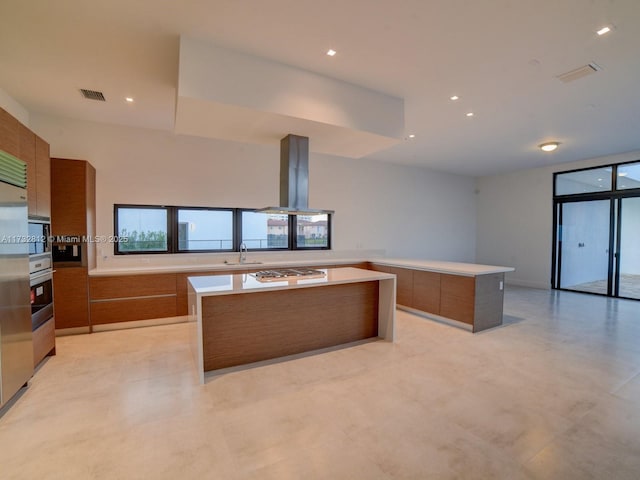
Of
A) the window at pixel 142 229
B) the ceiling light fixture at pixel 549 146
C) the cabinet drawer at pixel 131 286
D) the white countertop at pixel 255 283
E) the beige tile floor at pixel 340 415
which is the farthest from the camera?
the ceiling light fixture at pixel 549 146

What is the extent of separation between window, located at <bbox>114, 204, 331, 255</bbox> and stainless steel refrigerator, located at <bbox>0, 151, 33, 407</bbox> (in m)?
2.04

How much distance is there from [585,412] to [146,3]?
4.42 metres

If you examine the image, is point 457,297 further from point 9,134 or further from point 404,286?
point 9,134

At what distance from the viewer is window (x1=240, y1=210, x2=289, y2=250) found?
5371 mm

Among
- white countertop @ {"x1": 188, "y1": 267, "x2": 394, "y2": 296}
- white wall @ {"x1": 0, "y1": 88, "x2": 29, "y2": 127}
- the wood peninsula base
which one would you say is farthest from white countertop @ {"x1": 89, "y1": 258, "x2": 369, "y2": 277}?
white wall @ {"x1": 0, "y1": 88, "x2": 29, "y2": 127}

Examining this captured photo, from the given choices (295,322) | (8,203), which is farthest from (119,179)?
(295,322)

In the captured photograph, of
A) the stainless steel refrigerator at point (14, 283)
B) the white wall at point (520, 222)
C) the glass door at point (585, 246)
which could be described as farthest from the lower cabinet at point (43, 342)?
the glass door at point (585, 246)

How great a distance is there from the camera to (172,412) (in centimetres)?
222

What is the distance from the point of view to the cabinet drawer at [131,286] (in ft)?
12.8

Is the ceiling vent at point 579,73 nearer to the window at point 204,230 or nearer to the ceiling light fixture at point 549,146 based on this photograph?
the ceiling light fixture at point 549,146

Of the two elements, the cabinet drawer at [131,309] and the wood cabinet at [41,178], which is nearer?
the wood cabinet at [41,178]

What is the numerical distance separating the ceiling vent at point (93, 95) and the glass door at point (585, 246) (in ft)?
29.9

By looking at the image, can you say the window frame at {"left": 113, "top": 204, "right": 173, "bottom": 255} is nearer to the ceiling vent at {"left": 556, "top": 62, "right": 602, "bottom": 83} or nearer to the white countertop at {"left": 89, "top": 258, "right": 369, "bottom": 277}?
the white countertop at {"left": 89, "top": 258, "right": 369, "bottom": 277}

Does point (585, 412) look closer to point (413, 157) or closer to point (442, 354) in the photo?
point (442, 354)
